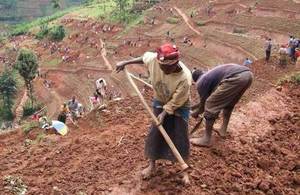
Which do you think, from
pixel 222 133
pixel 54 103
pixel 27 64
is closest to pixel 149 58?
pixel 222 133

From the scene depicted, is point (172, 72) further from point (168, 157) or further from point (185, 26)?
point (185, 26)

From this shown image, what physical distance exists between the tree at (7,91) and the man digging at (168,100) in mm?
32826

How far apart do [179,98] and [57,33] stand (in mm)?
50547

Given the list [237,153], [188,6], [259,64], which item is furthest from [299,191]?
[188,6]

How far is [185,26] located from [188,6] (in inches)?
279

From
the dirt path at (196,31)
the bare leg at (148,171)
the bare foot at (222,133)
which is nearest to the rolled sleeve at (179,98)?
the bare leg at (148,171)

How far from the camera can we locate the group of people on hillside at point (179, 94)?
5344 millimetres

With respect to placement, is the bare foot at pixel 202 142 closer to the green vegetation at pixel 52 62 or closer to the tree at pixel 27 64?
the tree at pixel 27 64

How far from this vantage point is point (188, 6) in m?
52.1

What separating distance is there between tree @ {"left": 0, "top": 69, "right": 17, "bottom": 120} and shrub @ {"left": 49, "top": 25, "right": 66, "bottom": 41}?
16.3 meters

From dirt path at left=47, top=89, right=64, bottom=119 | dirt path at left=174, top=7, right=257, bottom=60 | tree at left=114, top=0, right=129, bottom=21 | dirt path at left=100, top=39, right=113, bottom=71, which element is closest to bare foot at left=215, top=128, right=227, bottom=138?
dirt path at left=174, top=7, right=257, bottom=60

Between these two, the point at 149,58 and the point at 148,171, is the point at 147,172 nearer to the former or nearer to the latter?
Answer: the point at 148,171

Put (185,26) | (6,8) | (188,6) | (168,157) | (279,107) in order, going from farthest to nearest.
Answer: (6,8)
(188,6)
(185,26)
(279,107)
(168,157)

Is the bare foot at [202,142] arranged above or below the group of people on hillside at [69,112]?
above
